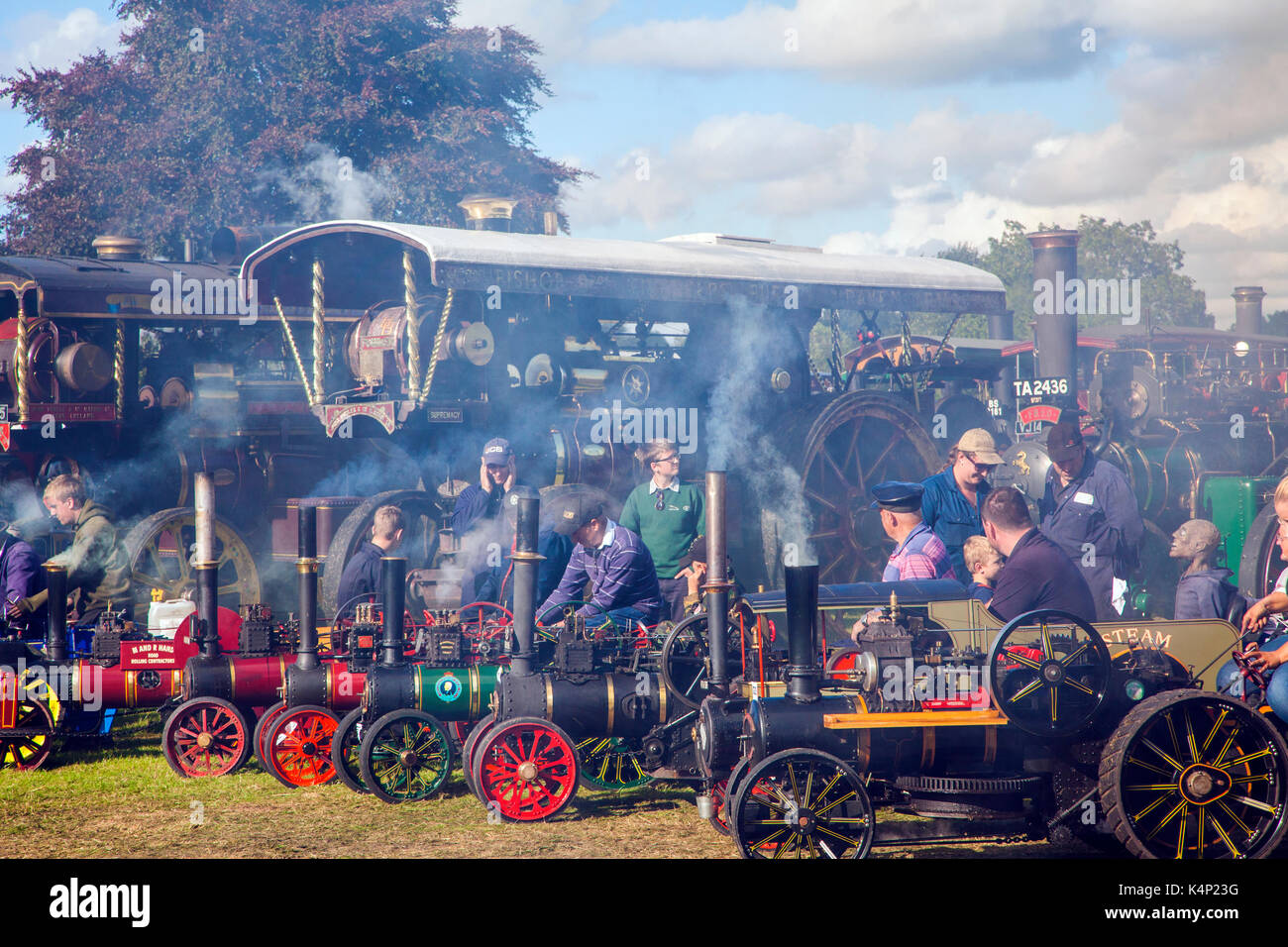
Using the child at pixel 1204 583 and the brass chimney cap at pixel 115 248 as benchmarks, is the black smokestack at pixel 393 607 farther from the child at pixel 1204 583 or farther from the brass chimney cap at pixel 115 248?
the brass chimney cap at pixel 115 248

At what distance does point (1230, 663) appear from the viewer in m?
5.00

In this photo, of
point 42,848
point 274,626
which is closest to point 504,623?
point 274,626

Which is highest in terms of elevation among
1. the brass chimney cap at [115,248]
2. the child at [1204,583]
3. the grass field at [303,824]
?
the brass chimney cap at [115,248]

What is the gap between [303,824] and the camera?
5324mm

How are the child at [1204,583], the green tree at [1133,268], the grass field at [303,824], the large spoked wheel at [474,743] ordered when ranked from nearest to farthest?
the grass field at [303,824]
the large spoked wheel at [474,743]
the child at [1204,583]
the green tree at [1133,268]

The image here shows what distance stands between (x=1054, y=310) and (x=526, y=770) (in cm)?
1152

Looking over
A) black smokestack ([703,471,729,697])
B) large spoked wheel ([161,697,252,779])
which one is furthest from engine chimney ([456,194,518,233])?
black smokestack ([703,471,729,697])

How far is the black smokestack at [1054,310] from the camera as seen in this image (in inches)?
589

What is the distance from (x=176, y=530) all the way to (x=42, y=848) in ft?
12.6

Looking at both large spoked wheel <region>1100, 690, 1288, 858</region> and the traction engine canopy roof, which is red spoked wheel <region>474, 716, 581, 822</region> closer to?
large spoked wheel <region>1100, 690, 1288, 858</region>

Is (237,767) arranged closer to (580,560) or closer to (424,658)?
(424,658)

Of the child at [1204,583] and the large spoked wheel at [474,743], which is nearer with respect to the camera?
the large spoked wheel at [474,743]

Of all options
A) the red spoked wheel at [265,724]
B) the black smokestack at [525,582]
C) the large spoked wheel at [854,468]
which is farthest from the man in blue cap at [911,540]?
the large spoked wheel at [854,468]

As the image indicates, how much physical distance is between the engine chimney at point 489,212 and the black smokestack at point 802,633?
6.88m
